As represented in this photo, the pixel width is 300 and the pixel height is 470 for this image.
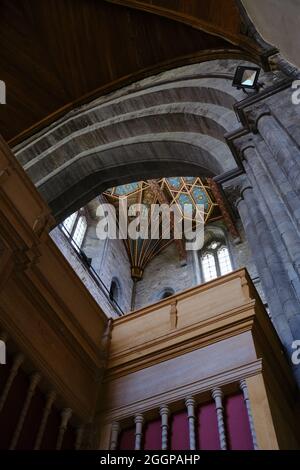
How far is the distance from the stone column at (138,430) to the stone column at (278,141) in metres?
2.58

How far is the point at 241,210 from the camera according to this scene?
20.4ft

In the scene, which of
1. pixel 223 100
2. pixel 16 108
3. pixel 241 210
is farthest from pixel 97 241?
pixel 241 210

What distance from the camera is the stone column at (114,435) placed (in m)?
3.38

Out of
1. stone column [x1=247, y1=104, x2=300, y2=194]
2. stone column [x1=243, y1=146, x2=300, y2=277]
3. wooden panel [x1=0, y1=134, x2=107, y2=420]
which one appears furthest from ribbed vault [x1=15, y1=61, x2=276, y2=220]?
wooden panel [x1=0, y1=134, x2=107, y2=420]

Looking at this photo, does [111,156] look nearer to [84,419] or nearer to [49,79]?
[49,79]

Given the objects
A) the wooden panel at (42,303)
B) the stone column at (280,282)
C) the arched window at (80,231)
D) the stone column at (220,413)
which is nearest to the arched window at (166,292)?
the arched window at (80,231)

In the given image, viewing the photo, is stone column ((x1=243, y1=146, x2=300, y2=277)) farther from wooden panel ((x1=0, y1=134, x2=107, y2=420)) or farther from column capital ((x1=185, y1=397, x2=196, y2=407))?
wooden panel ((x1=0, y1=134, x2=107, y2=420))

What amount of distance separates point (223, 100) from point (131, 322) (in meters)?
4.95

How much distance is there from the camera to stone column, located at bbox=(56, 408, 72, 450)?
10.8ft

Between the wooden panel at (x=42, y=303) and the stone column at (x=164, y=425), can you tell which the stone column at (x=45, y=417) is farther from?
the stone column at (x=164, y=425)

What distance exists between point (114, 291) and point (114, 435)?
12.0 m

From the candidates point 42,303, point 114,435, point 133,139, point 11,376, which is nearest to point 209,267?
point 133,139

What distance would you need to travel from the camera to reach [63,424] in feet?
11.2

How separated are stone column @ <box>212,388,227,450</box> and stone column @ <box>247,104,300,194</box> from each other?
225cm
